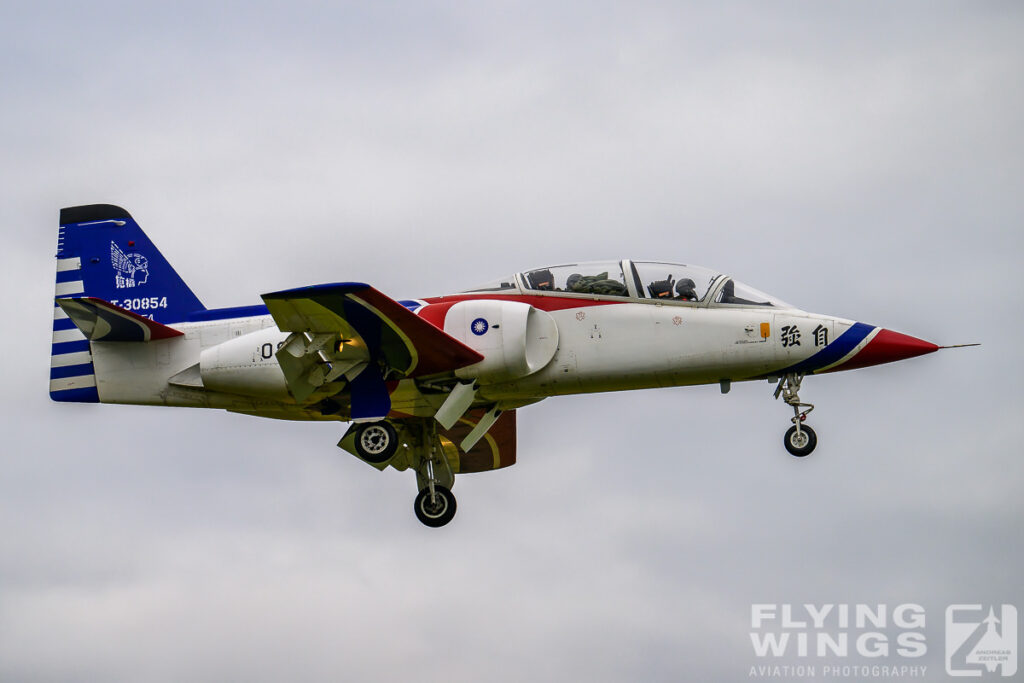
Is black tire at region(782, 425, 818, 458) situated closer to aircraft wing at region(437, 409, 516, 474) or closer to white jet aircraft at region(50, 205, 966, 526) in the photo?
white jet aircraft at region(50, 205, 966, 526)

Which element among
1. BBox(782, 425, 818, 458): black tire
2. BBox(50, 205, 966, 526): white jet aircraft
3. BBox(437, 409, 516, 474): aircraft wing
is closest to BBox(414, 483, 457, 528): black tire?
BBox(437, 409, 516, 474): aircraft wing

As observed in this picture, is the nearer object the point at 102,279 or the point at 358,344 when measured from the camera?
the point at 358,344

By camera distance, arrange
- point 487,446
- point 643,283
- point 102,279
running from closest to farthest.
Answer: point 643,283 → point 102,279 → point 487,446

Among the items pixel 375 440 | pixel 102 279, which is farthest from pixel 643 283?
pixel 102 279

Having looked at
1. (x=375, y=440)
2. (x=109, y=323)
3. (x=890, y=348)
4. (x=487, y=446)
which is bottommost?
(x=487, y=446)

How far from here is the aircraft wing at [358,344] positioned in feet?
60.2

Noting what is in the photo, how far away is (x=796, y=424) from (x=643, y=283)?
10.1 ft

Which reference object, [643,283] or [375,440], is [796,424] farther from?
[375,440]

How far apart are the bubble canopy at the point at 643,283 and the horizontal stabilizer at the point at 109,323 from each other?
5.40 m

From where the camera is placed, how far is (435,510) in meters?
22.8

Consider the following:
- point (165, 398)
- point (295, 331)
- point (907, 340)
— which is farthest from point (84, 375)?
point (907, 340)

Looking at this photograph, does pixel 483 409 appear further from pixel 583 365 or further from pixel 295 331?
pixel 295 331

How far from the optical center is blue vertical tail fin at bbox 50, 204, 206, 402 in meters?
21.5

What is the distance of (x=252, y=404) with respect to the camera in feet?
69.4
